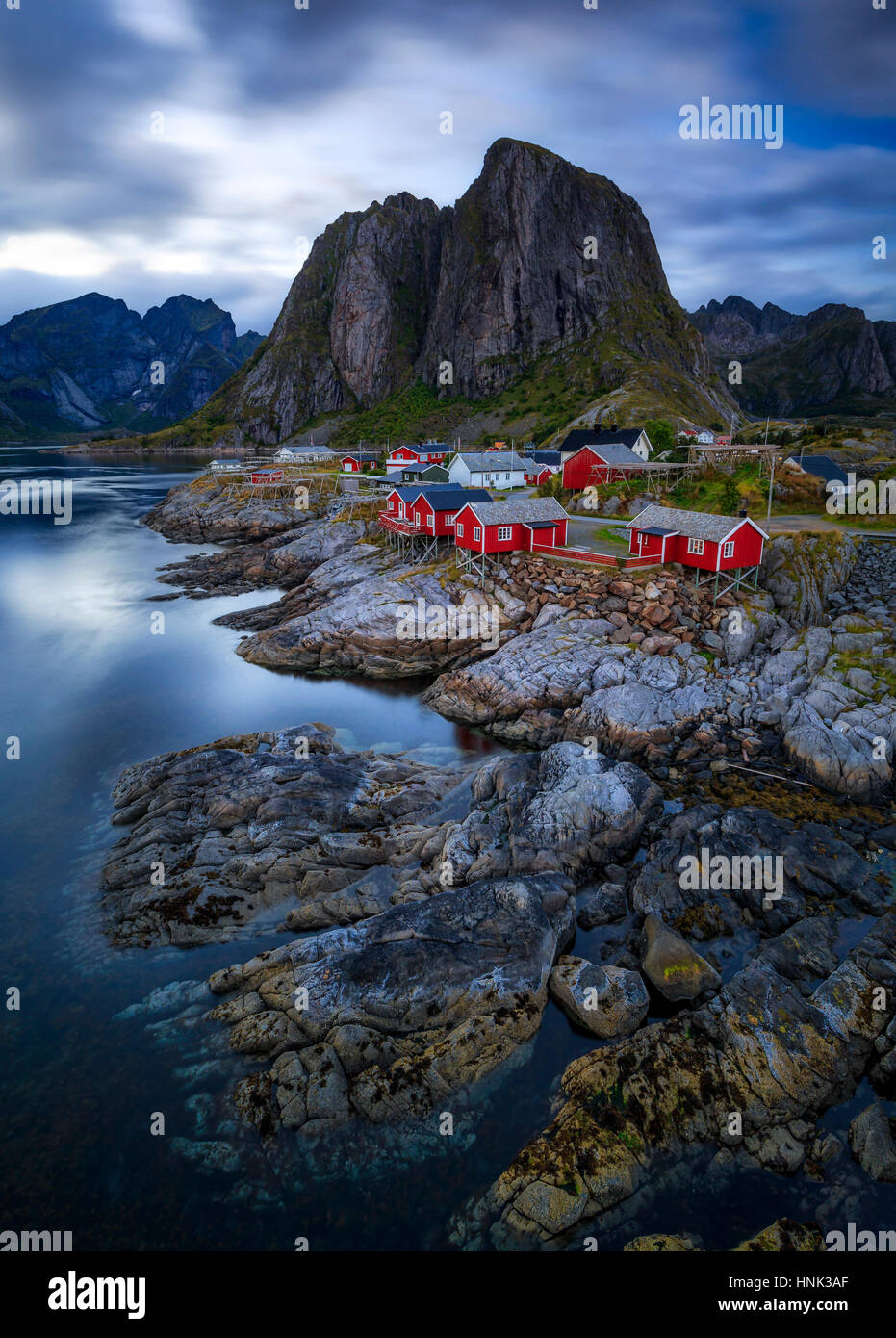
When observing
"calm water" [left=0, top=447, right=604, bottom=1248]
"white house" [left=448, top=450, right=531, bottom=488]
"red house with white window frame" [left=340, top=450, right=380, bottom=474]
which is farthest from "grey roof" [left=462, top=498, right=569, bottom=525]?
"red house with white window frame" [left=340, top=450, right=380, bottom=474]

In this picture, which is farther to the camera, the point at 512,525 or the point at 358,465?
the point at 358,465

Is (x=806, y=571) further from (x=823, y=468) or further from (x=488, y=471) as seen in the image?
(x=488, y=471)

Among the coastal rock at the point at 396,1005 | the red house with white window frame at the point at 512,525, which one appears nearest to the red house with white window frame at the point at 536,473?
the red house with white window frame at the point at 512,525

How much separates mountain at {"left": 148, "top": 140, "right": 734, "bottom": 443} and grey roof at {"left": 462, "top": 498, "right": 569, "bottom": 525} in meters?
65.7

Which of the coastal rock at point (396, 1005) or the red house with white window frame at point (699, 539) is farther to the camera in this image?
the red house with white window frame at point (699, 539)

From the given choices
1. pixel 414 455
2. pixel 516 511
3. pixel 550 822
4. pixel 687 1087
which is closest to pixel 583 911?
pixel 550 822

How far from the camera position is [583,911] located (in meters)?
18.8

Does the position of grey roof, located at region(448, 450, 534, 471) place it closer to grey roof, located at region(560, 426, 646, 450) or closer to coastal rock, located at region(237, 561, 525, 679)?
grey roof, located at region(560, 426, 646, 450)

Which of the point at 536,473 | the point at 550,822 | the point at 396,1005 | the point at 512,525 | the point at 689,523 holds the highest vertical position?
the point at 536,473

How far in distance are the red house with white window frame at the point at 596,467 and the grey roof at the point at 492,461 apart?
13.1 meters

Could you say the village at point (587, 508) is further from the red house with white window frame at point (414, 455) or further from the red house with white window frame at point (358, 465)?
the red house with white window frame at point (358, 465)

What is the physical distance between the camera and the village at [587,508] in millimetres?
37031

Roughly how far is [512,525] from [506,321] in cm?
13971
